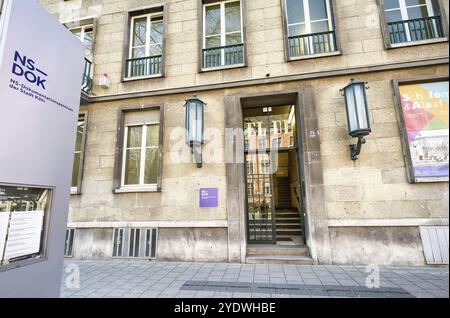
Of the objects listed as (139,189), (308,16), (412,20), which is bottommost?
(139,189)

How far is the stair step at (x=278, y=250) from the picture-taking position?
570 centimetres

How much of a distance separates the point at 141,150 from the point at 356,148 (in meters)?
5.86

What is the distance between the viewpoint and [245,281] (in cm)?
432

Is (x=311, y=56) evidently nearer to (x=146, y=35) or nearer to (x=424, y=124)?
(x=424, y=124)

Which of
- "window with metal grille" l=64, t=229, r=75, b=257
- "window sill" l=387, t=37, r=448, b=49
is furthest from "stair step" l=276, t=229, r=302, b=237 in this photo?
"window with metal grille" l=64, t=229, r=75, b=257

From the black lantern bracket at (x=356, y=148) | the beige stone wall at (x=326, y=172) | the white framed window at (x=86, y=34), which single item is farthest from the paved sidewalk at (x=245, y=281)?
the white framed window at (x=86, y=34)

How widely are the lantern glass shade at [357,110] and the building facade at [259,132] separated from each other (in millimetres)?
455

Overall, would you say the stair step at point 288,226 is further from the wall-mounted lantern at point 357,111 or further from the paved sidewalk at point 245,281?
the wall-mounted lantern at point 357,111

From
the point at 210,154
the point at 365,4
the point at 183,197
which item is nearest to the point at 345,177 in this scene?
the point at 210,154

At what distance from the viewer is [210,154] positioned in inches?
246

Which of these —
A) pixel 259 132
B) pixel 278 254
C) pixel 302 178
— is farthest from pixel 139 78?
pixel 278 254

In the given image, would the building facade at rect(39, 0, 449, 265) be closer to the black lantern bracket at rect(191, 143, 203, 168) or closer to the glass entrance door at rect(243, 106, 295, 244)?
the glass entrance door at rect(243, 106, 295, 244)

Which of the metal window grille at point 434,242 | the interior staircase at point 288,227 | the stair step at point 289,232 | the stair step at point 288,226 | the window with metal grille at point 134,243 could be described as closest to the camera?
the metal window grille at point 434,242

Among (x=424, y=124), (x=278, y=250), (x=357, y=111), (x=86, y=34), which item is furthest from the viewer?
(x=86, y=34)
